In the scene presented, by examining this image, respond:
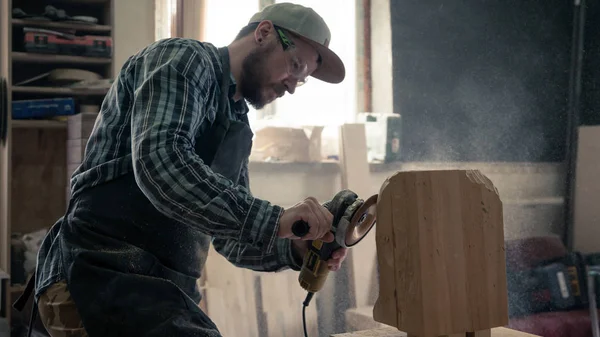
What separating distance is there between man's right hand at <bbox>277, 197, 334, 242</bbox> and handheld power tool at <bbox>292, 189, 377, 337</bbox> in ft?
0.39

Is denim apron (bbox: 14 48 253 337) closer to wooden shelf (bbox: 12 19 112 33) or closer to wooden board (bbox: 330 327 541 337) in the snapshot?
wooden board (bbox: 330 327 541 337)

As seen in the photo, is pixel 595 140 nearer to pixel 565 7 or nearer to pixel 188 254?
pixel 565 7

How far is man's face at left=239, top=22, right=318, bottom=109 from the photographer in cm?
153

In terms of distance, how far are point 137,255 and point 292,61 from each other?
57cm

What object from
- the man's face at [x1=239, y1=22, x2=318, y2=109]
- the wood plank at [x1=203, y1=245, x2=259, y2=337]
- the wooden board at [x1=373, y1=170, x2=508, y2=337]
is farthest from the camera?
the wood plank at [x1=203, y1=245, x2=259, y2=337]

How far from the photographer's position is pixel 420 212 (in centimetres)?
118

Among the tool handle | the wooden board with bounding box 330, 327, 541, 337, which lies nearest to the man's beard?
the tool handle

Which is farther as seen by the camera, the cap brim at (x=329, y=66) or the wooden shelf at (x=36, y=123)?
the wooden shelf at (x=36, y=123)

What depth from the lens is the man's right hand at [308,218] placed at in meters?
1.25

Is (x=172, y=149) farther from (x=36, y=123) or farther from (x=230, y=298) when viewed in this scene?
(x=36, y=123)

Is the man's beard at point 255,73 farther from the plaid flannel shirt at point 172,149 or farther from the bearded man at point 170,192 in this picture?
the plaid flannel shirt at point 172,149

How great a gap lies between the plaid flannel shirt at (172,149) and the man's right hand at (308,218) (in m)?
0.02

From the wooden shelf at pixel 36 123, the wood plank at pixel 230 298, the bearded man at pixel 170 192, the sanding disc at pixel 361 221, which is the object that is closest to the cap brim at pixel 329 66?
the bearded man at pixel 170 192

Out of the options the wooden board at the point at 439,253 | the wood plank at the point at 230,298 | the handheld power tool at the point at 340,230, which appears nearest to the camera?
the wooden board at the point at 439,253
